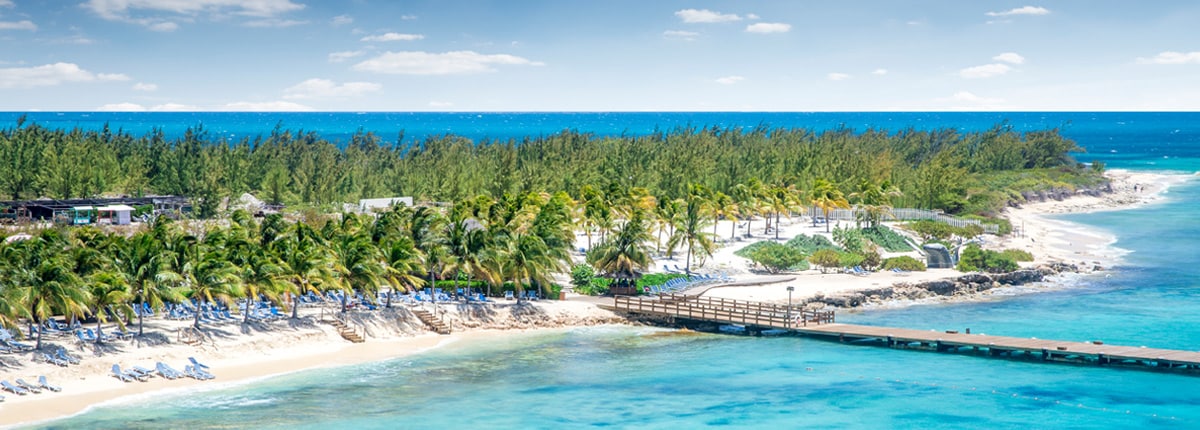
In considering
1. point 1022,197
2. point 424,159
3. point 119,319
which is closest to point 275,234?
point 119,319

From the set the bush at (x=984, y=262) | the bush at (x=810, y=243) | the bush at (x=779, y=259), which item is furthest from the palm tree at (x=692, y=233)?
the bush at (x=984, y=262)

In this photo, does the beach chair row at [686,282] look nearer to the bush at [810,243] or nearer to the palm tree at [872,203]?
the bush at [810,243]

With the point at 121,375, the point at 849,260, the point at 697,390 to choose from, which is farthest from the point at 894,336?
the point at 121,375

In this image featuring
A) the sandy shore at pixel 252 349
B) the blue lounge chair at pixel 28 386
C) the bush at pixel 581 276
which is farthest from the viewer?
the bush at pixel 581 276

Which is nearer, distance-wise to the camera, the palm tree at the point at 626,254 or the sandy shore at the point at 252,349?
the sandy shore at the point at 252,349

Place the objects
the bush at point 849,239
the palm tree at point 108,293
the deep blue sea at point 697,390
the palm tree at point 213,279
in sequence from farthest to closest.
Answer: the bush at point 849,239 < the palm tree at point 213,279 < the palm tree at point 108,293 < the deep blue sea at point 697,390

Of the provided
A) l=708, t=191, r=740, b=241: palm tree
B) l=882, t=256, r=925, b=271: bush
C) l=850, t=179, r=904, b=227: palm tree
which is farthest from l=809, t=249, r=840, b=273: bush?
l=850, t=179, r=904, b=227: palm tree

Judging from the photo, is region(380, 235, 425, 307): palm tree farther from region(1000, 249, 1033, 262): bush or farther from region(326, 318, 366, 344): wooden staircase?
region(1000, 249, 1033, 262): bush

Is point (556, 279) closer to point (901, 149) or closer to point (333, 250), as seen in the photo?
point (333, 250)
